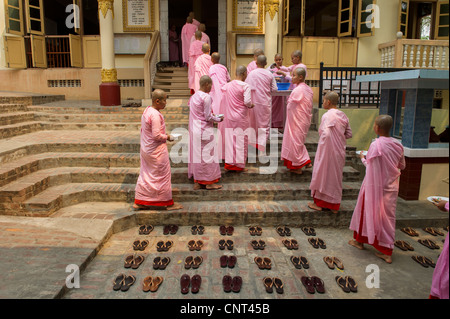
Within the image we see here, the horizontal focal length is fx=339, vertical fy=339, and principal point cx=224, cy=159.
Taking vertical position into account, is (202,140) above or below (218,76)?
below

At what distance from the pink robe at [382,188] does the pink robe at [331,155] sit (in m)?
0.73

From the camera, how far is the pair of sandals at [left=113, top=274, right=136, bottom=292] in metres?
3.53

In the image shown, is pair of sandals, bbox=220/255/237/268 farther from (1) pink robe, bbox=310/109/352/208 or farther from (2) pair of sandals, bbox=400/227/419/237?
(2) pair of sandals, bbox=400/227/419/237

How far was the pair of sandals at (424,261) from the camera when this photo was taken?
4121mm

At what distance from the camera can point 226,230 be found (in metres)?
5.02

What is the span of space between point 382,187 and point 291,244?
4.51 feet

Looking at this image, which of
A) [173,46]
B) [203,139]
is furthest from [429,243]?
[173,46]

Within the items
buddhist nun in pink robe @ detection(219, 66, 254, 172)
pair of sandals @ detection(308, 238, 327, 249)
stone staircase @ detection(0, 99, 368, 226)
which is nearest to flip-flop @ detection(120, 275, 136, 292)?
stone staircase @ detection(0, 99, 368, 226)

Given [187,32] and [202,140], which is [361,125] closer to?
[202,140]

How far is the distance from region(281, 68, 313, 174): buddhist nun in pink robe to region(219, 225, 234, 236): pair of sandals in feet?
5.63

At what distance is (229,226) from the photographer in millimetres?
5160

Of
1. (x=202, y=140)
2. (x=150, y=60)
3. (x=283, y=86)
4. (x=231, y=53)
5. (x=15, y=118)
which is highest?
(x=231, y=53)

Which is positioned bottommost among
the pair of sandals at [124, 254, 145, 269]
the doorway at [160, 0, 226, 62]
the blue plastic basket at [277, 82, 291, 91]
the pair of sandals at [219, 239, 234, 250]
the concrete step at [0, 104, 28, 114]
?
the pair of sandals at [219, 239, 234, 250]
